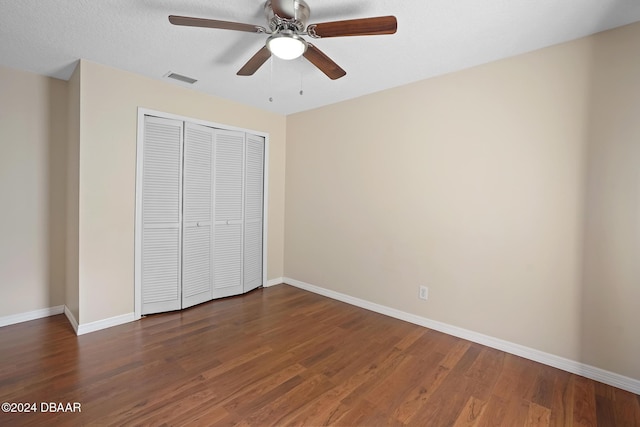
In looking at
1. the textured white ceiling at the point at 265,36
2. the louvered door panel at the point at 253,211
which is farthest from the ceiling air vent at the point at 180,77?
the louvered door panel at the point at 253,211

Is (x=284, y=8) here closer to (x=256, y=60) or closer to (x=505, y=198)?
(x=256, y=60)

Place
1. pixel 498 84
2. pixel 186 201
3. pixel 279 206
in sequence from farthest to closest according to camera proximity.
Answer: pixel 279 206
pixel 186 201
pixel 498 84

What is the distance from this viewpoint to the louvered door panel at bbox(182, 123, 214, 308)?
3.24m

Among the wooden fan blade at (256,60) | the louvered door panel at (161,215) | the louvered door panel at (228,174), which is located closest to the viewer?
the wooden fan blade at (256,60)

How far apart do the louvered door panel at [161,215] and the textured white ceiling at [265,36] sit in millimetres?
610

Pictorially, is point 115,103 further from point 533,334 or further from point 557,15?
point 533,334

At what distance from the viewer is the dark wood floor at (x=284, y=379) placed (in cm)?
172

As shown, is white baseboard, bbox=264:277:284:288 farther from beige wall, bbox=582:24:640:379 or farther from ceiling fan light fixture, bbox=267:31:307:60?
beige wall, bbox=582:24:640:379

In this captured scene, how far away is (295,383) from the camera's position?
2.02m

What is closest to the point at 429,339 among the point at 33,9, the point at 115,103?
the point at 115,103

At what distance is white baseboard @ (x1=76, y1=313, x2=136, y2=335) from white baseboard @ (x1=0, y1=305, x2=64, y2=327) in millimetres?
762

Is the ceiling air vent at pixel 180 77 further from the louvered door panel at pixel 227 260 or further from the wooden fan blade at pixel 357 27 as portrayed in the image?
the wooden fan blade at pixel 357 27

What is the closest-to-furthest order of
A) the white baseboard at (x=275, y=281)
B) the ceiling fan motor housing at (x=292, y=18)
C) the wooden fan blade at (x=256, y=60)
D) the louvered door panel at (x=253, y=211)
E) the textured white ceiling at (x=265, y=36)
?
the ceiling fan motor housing at (x=292, y=18) → the textured white ceiling at (x=265, y=36) → the wooden fan blade at (x=256, y=60) → the louvered door panel at (x=253, y=211) → the white baseboard at (x=275, y=281)

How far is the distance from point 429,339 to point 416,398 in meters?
0.86
